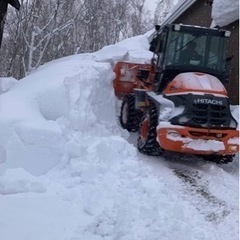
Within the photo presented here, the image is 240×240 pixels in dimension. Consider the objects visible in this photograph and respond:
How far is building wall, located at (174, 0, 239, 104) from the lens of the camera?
36.8 ft

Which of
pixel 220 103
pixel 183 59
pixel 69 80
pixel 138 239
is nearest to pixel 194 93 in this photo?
pixel 220 103

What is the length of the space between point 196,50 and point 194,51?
0.05 m

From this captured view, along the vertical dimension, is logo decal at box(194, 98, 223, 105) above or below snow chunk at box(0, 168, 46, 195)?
above

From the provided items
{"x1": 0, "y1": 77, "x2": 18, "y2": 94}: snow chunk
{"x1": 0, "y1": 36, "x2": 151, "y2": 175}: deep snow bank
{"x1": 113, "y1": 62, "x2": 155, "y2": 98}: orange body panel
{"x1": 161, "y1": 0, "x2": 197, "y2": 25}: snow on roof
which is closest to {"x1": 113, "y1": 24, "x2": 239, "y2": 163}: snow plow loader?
{"x1": 0, "y1": 36, "x2": 151, "y2": 175}: deep snow bank

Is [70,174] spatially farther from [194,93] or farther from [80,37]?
[80,37]

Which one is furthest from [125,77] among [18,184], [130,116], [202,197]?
[18,184]

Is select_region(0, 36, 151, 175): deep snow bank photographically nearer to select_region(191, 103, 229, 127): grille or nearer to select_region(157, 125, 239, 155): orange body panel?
select_region(157, 125, 239, 155): orange body panel

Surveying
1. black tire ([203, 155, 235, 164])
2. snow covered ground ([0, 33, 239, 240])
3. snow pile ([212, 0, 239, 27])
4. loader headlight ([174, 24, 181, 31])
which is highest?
snow pile ([212, 0, 239, 27])

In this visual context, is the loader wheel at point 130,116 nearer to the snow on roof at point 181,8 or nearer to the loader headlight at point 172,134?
the loader headlight at point 172,134

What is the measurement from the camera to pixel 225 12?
11.3 m

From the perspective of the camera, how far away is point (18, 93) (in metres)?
7.84

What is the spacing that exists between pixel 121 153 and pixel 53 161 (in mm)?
990

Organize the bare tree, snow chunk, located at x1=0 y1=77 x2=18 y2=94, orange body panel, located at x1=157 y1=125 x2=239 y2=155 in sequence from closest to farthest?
orange body panel, located at x1=157 y1=125 x2=239 y2=155 → snow chunk, located at x1=0 y1=77 x2=18 y2=94 → the bare tree

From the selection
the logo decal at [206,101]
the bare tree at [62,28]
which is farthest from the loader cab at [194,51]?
the bare tree at [62,28]
